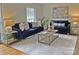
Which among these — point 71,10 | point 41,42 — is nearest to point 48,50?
point 41,42

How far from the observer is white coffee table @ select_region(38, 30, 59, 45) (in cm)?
230

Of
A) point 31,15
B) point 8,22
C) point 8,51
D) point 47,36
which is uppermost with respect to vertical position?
point 31,15

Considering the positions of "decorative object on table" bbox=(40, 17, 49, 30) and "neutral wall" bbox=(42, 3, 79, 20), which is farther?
"decorative object on table" bbox=(40, 17, 49, 30)

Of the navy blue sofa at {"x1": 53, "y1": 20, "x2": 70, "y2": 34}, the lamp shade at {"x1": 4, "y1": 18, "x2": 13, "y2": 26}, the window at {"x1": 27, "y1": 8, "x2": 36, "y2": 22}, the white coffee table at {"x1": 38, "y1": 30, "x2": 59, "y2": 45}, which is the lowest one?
the white coffee table at {"x1": 38, "y1": 30, "x2": 59, "y2": 45}

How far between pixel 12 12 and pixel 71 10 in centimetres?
93

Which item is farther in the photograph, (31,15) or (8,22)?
(31,15)

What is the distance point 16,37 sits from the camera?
231 cm

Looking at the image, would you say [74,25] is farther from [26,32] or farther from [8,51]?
[8,51]

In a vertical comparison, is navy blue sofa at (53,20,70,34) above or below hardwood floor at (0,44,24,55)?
above

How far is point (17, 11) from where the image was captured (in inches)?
89.0

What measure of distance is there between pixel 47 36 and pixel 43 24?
0.21m

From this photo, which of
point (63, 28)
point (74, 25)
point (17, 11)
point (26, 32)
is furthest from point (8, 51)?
point (74, 25)

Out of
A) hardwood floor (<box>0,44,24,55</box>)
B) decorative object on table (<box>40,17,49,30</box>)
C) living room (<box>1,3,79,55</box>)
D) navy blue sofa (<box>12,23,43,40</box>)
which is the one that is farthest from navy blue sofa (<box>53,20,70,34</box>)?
hardwood floor (<box>0,44,24,55</box>)

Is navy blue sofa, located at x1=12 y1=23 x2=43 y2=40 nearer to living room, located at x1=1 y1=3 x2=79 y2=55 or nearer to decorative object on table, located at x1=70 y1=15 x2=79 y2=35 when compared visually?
living room, located at x1=1 y1=3 x2=79 y2=55
